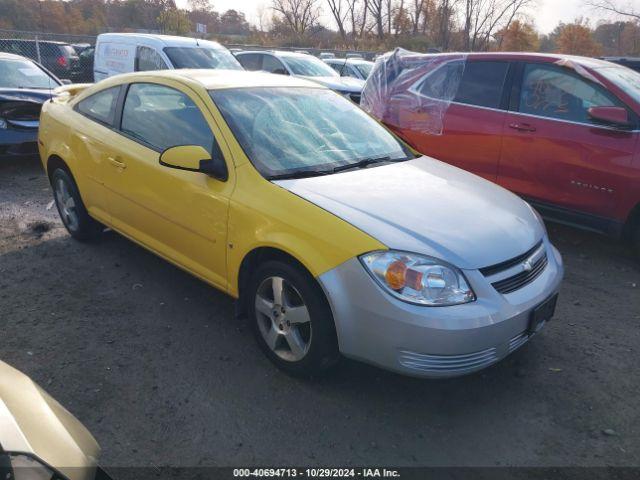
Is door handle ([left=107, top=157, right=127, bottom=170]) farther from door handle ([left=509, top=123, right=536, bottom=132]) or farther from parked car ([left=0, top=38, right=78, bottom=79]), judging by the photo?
parked car ([left=0, top=38, right=78, bottom=79])

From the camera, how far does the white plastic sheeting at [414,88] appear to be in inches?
225

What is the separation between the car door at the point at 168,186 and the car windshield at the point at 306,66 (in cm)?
831

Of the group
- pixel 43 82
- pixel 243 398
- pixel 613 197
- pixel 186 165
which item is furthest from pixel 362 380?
pixel 43 82

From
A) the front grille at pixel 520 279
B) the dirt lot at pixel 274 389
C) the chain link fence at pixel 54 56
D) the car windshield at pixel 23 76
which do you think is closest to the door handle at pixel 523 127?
the dirt lot at pixel 274 389

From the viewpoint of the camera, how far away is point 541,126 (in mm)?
4941

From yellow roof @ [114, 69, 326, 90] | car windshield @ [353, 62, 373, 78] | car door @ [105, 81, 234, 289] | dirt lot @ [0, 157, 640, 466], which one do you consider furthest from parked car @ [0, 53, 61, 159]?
car windshield @ [353, 62, 373, 78]

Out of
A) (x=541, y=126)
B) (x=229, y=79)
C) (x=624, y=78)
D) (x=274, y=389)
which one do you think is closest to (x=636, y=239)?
(x=541, y=126)

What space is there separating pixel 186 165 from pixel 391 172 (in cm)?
127

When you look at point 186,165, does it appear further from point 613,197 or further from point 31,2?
point 31,2

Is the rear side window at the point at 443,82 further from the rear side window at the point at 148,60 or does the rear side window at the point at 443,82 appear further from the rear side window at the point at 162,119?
the rear side window at the point at 148,60

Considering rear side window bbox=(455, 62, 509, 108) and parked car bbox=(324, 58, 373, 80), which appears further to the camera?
parked car bbox=(324, 58, 373, 80)

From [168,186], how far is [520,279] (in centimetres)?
221

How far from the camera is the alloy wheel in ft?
9.29

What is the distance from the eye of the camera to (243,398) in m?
2.83
